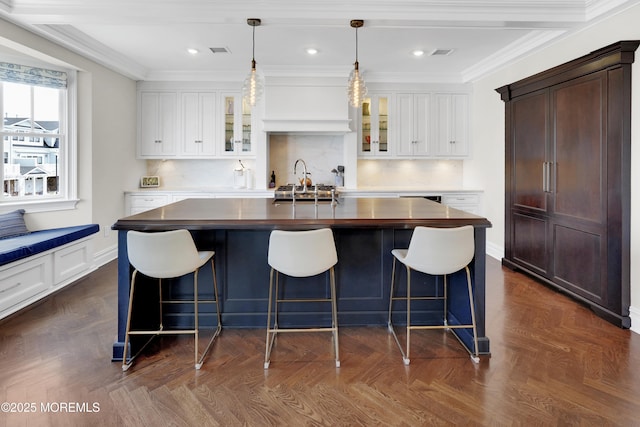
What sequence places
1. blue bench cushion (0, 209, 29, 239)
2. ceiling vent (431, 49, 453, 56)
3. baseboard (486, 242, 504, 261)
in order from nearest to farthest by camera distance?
blue bench cushion (0, 209, 29, 239) → ceiling vent (431, 49, 453, 56) → baseboard (486, 242, 504, 261)

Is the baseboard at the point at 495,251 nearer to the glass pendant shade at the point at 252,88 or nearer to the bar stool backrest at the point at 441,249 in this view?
the bar stool backrest at the point at 441,249

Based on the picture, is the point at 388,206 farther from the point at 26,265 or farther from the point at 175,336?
the point at 26,265

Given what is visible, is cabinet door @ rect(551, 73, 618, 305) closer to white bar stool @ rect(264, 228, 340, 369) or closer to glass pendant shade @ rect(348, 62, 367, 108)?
glass pendant shade @ rect(348, 62, 367, 108)

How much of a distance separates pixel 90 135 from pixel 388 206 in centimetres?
367

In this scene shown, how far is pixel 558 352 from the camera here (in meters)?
2.57

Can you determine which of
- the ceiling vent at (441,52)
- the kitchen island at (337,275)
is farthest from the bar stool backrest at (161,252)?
the ceiling vent at (441,52)

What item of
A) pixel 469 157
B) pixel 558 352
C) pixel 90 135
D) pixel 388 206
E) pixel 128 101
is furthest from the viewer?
pixel 469 157

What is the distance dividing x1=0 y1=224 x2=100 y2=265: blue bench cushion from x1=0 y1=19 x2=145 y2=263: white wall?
288 mm

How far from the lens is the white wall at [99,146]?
14.0ft

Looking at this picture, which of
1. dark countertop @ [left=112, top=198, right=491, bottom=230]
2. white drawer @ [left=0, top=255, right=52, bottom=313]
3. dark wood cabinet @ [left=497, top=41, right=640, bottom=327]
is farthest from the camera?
white drawer @ [left=0, top=255, right=52, bottom=313]

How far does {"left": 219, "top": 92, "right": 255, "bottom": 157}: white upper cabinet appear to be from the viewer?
5727mm

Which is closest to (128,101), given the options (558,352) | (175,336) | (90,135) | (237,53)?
(90,135)

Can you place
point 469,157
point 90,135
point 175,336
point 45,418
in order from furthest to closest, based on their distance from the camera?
point 469,157 → point 90,135 → point 175,336 → point 45,418

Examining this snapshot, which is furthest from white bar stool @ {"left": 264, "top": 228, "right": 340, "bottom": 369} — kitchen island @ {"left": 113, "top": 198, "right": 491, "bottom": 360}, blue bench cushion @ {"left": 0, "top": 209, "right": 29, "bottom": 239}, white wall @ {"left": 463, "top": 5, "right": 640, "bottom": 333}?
blue bench cushion @ {"left": 0, "top": 209, "right": 29, "bottom": 239}
